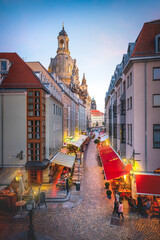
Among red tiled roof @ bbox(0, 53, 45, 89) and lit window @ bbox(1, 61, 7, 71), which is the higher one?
lit window @ bbox(1, 61, 7, 71)

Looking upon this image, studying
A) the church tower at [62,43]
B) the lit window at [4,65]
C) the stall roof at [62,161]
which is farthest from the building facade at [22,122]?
the church tower at [62,43]

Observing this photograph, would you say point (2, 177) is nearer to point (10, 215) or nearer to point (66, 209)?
point (10, 215)

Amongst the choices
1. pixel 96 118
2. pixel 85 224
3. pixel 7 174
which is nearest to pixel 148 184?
pixel 85 224

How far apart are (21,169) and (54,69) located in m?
52.1

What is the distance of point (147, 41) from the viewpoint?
14.5 meters

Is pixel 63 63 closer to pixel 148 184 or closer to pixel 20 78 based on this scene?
pixel 20 78

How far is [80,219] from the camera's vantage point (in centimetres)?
1138

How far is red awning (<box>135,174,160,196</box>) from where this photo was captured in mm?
11570

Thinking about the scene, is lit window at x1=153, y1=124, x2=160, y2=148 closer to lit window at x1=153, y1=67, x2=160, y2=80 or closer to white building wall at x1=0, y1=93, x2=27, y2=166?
lit window at x1=153, y1=67, x2=160, y2=80

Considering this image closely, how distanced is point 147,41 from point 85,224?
52.2 ft

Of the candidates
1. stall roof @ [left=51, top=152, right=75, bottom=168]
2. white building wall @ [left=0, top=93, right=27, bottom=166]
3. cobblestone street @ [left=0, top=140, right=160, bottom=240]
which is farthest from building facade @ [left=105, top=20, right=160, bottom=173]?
white building wall @ [left=0, top=93, right=27, bottom=166]

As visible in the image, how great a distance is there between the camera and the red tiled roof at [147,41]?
548 inches

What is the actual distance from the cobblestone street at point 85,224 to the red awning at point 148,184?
1.91 m

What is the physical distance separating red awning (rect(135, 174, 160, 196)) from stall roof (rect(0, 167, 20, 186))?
1045cm
